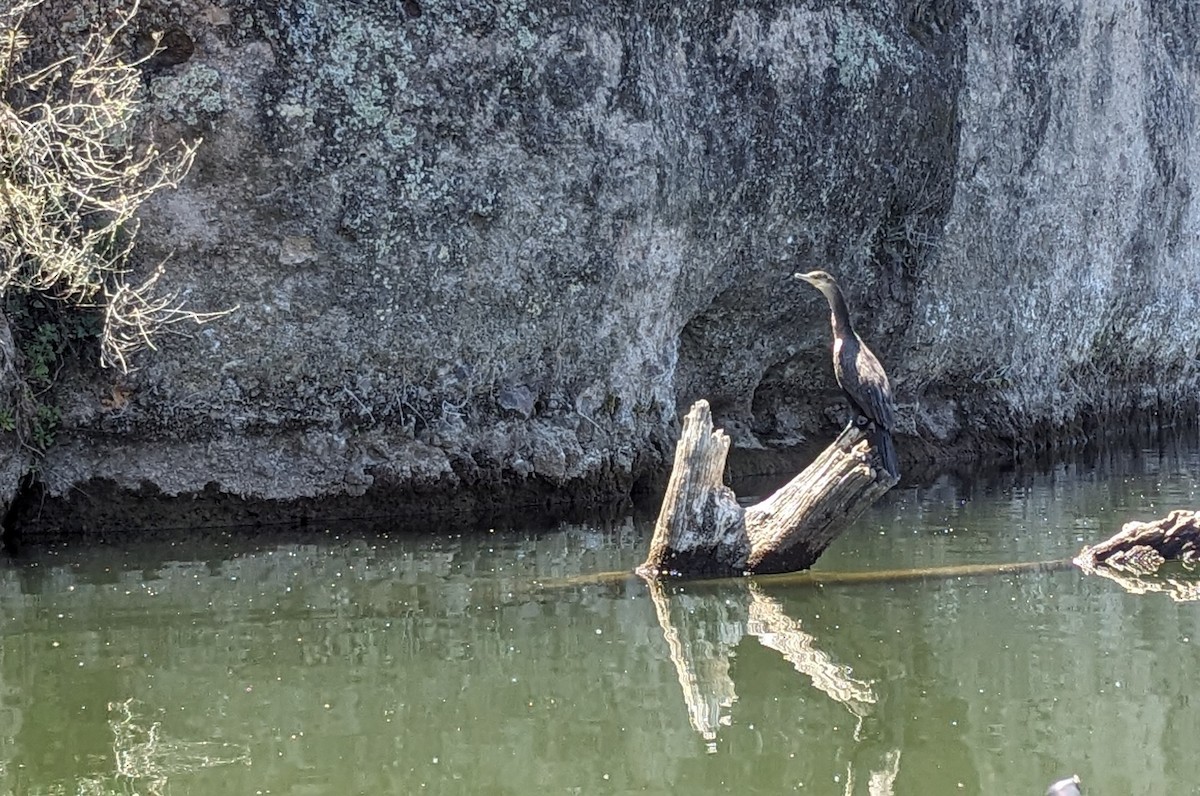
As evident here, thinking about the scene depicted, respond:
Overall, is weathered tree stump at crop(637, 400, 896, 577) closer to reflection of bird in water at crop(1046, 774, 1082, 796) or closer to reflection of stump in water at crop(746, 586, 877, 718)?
reflection of stump in water at crop(746, 586, 877, 718)

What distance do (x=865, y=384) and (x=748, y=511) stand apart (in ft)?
4.57

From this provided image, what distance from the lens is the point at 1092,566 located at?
1043 centimetres

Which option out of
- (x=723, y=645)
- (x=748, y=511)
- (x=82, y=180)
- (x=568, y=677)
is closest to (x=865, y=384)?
(x=748, y=511)

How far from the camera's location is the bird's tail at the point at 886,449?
34.0 feet

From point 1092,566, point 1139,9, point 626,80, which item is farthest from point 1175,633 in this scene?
point 1139,9

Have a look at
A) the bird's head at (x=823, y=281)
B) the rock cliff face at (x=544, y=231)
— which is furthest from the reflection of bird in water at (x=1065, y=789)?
the rock cliff face at (x=544, y=231)

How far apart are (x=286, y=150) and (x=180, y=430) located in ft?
8.35

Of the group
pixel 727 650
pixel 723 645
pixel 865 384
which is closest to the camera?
pixel 727 650

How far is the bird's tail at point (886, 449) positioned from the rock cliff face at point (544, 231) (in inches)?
174

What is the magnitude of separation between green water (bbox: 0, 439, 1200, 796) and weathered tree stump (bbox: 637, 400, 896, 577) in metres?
0.22

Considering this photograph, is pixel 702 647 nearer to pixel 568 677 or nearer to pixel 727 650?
pixel 727 650

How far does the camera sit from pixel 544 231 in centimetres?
1429

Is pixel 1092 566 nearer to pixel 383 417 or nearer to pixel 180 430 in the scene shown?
pixel 383 417

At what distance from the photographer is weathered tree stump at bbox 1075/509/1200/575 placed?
10.2 m
